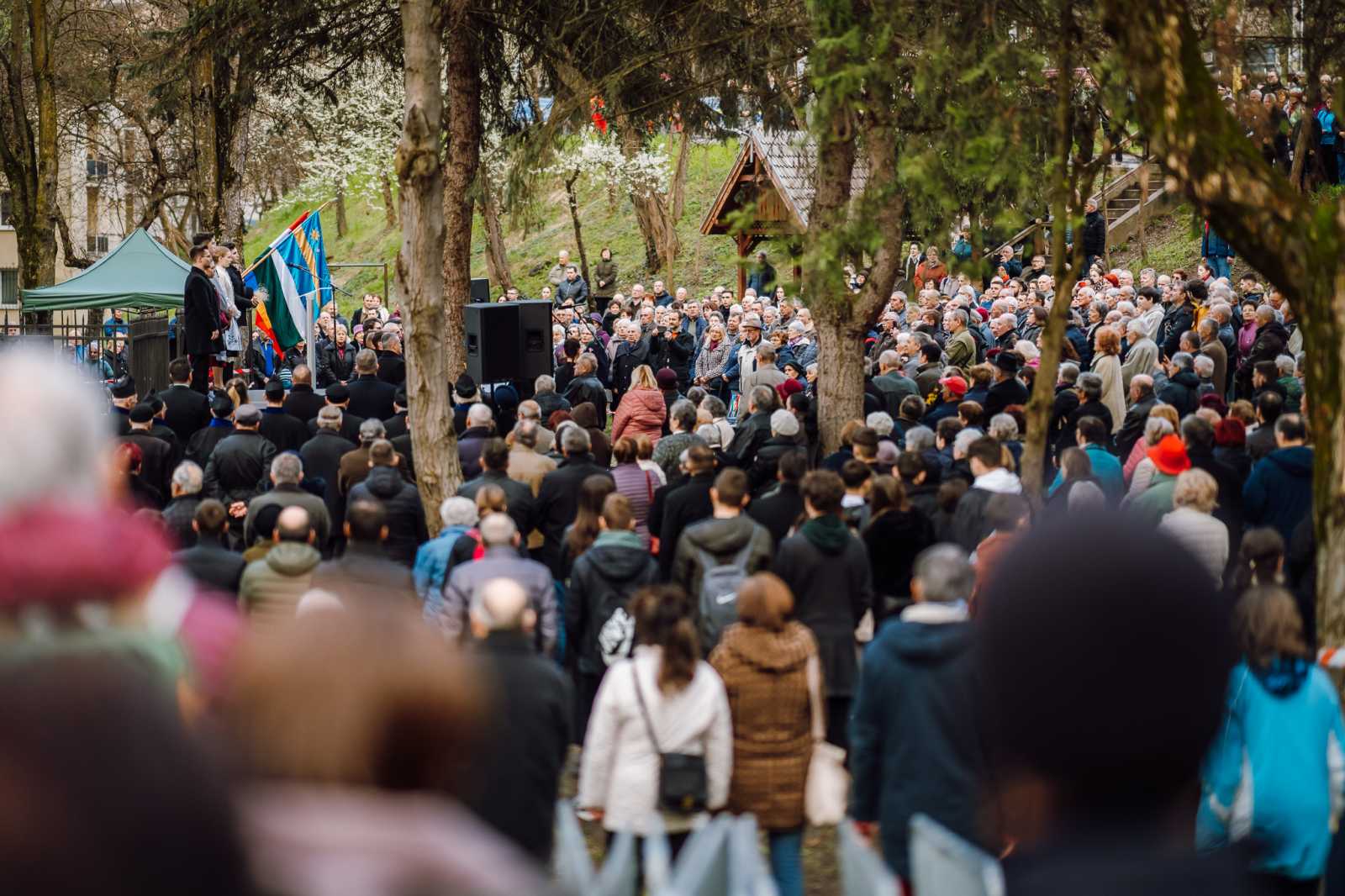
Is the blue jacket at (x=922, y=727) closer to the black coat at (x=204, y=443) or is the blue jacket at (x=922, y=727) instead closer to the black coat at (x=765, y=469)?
the black coat at (x=765, y=469)

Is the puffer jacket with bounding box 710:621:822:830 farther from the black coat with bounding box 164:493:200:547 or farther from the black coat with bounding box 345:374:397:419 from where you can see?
the black coat with bounding box 345:374:397:419

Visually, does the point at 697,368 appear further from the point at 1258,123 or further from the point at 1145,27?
the point at 1145,27

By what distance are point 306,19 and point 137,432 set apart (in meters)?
7.07

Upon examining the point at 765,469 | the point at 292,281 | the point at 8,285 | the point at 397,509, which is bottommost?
the point at 397,509

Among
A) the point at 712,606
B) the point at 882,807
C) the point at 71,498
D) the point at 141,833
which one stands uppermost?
the point at 71,498

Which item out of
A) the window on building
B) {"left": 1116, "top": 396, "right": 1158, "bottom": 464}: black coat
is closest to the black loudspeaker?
{"left": 1116, "top": 396, "right": 1158, "bottom": 464}: black coat

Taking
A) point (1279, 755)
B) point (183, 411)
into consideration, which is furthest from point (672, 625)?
point (183, 411)

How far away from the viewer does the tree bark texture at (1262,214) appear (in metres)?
6.51

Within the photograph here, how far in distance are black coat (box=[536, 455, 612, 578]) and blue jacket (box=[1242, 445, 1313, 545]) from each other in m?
4.16

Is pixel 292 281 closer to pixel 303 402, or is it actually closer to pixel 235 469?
pixel 303 402

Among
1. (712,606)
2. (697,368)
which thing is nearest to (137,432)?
(712,606)

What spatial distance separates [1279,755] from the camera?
5430 millimetres

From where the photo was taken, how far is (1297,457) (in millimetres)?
10133

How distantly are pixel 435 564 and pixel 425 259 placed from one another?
362 centimetres
